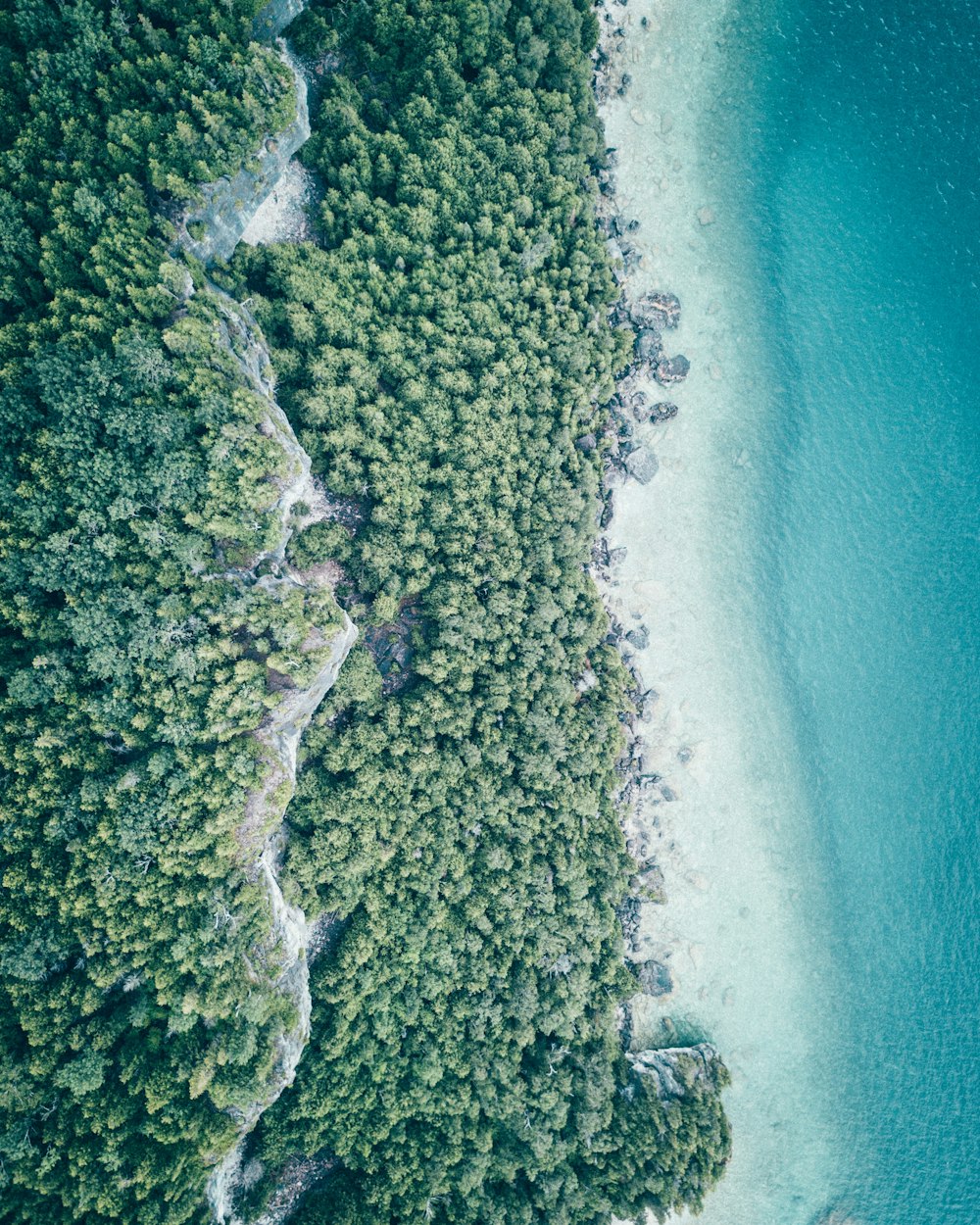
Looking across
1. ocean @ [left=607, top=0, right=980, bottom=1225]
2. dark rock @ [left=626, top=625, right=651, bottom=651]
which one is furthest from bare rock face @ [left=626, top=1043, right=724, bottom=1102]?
dark rock @ [left=626, top=625, right=651, bottom=651]

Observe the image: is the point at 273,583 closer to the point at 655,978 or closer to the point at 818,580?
the point at 655,978

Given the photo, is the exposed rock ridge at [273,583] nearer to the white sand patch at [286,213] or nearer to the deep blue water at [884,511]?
the white sand patch at [286,213]

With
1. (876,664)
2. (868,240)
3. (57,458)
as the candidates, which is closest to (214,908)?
(57,458)

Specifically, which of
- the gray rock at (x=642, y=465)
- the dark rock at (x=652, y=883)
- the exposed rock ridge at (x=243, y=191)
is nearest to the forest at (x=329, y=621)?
the exposed rock ridge at (x=243, y=191)

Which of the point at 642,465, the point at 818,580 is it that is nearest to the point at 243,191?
the point at 642,465

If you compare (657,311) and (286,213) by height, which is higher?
(286,213)

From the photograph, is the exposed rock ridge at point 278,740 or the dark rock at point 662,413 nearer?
the exposed rock ridge at point 278,740

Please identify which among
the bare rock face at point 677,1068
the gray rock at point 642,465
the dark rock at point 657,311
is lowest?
the bare rock face at point 677,1068
